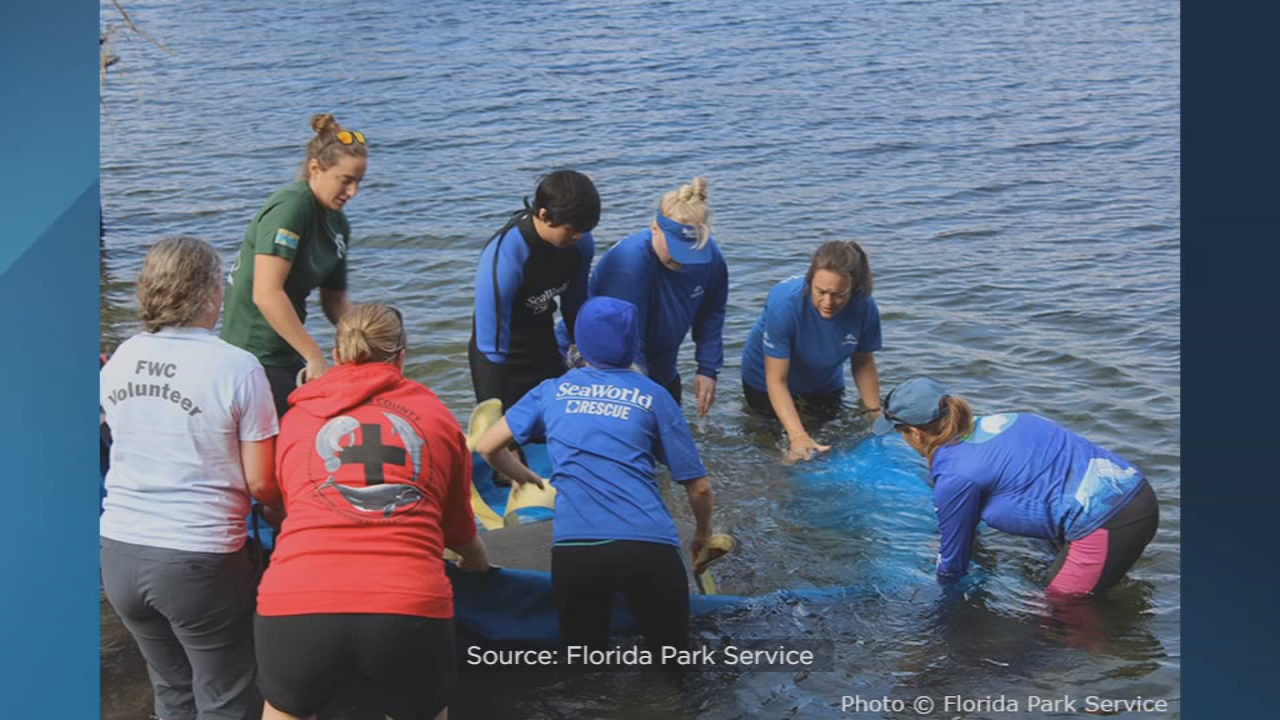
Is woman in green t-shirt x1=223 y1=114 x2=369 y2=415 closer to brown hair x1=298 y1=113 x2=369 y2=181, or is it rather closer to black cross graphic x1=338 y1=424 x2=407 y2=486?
brown hair x1=298 y1=113 x2=369 y2=181

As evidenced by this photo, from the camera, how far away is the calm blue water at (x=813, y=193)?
198 inches

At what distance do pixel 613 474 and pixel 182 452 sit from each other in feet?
4.46

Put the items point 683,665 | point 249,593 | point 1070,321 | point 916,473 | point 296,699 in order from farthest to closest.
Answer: point 1070,321, point 916,473, point 683,665, point 249,593, point 296,699

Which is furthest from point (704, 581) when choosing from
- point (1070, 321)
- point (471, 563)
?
point (1070, 321)

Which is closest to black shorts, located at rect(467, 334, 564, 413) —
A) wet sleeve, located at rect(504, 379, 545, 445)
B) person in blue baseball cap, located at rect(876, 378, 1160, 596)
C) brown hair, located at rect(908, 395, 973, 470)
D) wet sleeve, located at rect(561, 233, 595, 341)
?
wet sleeve, located at rect(561, 233, 595, 341)

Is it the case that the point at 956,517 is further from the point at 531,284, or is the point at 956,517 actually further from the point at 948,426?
the point at 531,284

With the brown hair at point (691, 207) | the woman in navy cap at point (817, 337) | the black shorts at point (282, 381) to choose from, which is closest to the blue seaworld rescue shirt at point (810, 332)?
the woman in navy cap at point (817, 337)

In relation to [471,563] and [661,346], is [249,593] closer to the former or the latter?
[471,563]

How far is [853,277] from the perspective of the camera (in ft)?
19.2

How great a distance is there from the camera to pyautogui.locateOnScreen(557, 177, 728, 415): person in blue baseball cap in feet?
17.9

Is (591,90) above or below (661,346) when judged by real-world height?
above

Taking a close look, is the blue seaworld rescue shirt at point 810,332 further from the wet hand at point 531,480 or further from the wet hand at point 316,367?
the wet hand at point 316,367

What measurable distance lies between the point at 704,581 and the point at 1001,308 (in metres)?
4.58

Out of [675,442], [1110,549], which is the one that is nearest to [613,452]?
[675,442]
